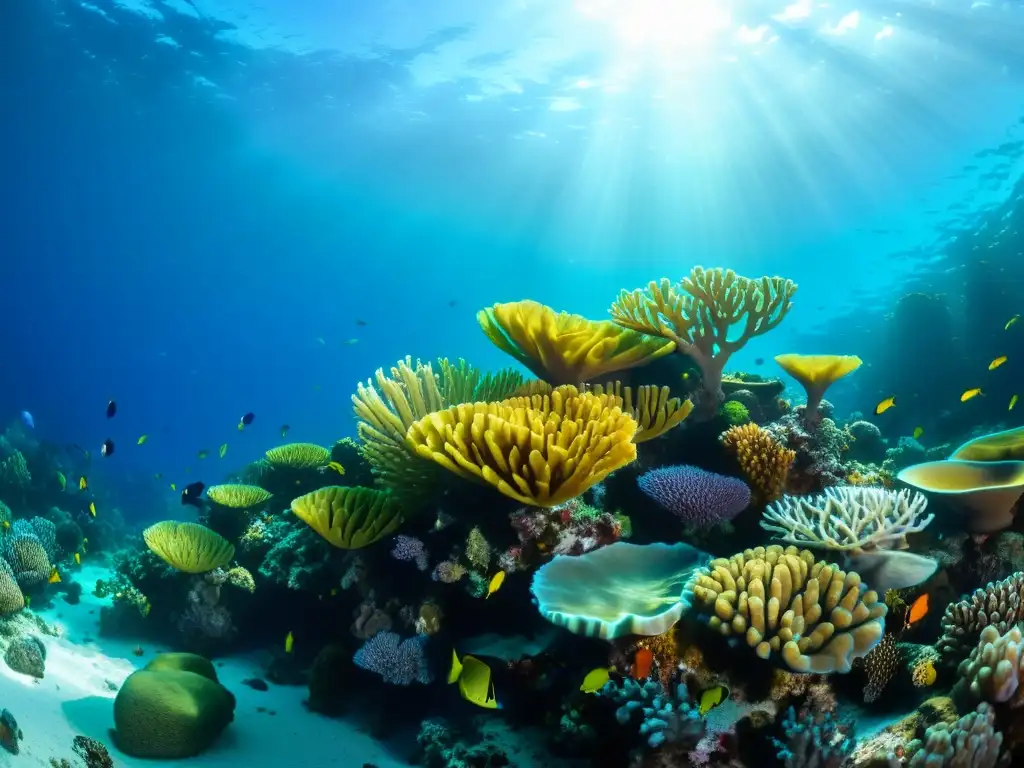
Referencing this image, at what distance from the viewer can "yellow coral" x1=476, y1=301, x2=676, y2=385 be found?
15.5 ft

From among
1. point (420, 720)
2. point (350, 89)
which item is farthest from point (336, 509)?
point (350, 89)

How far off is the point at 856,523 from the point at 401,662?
12.2ft

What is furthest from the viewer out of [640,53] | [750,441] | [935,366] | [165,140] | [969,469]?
[165,140]

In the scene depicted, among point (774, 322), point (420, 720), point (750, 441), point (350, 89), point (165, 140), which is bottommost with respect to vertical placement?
point (420, 720)

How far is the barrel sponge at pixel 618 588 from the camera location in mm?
3047

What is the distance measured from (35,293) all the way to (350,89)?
225ft

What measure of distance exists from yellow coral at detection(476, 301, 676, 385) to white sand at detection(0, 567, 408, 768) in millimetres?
3695

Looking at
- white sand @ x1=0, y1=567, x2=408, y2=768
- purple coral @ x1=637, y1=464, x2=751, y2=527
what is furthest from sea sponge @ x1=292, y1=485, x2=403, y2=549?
purple coral @ x1=637, y1=464, x2=751, y2=527

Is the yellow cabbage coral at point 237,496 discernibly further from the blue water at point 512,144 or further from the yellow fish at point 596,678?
the blue water at point 512,144

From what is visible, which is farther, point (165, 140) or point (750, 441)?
point (165, 140)

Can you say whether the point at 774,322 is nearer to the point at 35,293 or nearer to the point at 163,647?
the point at 163,647

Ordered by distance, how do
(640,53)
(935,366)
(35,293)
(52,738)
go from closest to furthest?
(52,738) < (935,366) < (640,53) < (35,293)

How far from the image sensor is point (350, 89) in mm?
29234

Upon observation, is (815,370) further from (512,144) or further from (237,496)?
(512,144)
